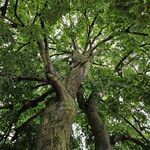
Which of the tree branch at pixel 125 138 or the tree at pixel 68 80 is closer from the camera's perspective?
the tree at pixel 68 80

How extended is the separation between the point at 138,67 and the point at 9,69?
619 centimetres

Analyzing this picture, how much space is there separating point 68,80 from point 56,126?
2.12 metres

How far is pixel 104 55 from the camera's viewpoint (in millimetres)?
12086

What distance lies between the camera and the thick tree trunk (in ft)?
16.8

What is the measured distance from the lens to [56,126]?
5.45 metres

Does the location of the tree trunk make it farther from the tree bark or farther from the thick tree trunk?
the thick tree trunk

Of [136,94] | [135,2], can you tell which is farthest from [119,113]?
[135,2]

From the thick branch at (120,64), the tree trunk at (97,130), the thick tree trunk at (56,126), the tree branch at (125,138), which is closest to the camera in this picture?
the thick tree trunk at (56,126)

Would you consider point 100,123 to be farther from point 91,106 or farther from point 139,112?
point 139,112

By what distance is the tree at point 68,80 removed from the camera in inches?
224

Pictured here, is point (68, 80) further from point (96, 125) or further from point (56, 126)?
point (56, 126)

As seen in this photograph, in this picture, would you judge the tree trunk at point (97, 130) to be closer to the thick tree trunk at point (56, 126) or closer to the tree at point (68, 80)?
the tree at point (68, 80)

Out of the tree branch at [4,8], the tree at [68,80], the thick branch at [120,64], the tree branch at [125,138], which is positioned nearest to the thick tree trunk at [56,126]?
the tree at [68,80]

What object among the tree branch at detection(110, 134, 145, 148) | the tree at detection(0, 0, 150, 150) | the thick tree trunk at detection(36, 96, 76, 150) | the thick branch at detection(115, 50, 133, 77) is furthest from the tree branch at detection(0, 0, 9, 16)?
the thick branch at detection(115, 50, 133, 77)
